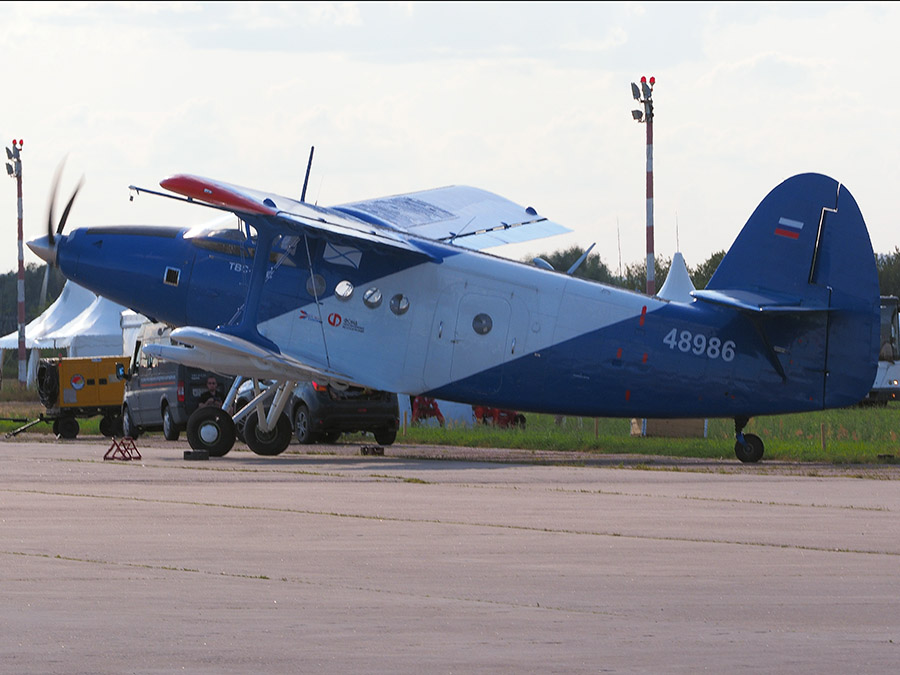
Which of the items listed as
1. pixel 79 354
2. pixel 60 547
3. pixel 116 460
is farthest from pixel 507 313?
pixel 79 354

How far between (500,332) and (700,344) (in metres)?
3.05

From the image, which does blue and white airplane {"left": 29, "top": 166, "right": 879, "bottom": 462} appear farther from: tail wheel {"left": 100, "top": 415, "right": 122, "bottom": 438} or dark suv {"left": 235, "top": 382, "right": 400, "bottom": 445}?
tail wheel {"left": 100, "top": 415, "right": 122, "bottom": 438}

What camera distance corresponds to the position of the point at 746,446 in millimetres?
24406

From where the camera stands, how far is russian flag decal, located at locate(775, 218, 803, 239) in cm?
2356

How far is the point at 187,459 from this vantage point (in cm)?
2525

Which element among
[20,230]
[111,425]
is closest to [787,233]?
[111,425]

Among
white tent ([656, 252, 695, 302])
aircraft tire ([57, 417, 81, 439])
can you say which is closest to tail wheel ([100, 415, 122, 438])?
aircraft tire ([57, 417, 81, 439])

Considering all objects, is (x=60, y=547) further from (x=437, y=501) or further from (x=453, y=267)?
(x=453, y=267)

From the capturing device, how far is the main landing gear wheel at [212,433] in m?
25.4

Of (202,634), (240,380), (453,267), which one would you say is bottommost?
(202,634)

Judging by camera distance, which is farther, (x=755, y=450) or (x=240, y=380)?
(x=240, y=380)

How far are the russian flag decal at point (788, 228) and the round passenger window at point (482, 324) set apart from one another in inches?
179

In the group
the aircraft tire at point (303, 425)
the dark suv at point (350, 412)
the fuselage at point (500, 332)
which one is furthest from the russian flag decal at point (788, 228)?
the aircraft tire at point (303, 425)

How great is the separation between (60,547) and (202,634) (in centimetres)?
432
